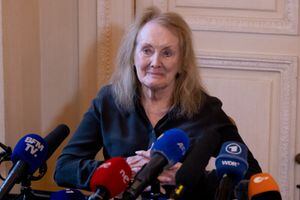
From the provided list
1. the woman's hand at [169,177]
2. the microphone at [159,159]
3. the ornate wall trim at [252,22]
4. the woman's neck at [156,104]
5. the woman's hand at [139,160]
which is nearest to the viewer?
the microphone at [159,159]

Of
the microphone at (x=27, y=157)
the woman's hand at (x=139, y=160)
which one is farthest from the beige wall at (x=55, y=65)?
the microphone at (x=27, y=157)

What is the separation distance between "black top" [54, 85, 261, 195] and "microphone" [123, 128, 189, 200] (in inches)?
25.9

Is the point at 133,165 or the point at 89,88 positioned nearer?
the point at 133,165

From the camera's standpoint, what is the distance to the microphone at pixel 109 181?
3.50 ft

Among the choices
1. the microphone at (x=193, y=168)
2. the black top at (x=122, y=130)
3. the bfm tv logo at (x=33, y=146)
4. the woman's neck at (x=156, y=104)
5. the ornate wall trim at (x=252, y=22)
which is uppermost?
the ornate wall trim at (x=252, y=22)

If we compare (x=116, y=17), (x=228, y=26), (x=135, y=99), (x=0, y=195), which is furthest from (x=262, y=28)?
(x=0, y=195)

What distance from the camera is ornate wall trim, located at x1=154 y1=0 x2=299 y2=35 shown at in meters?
2.56

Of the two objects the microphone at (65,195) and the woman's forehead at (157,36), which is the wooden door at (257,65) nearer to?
the woman's forehead at (157,36)

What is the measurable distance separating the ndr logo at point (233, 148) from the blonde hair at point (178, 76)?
0.75 metres

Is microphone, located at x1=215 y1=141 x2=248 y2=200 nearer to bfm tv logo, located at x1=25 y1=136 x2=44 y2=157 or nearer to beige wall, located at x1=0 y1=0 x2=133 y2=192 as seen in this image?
bfm tv logo, located at x1=25 y1=136 x2=44 y2=157

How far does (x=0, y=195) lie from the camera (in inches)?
42.4

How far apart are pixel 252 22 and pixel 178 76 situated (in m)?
0.74

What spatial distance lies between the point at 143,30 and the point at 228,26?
76cm

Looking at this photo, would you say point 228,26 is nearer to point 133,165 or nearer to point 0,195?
point 133,165
